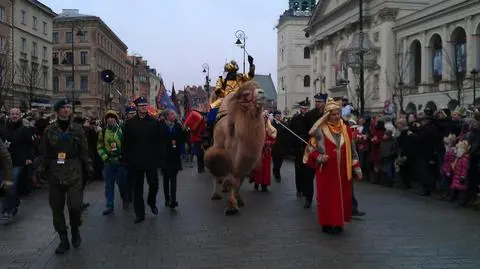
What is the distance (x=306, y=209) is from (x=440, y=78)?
47.3 m

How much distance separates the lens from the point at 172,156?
37.8ft

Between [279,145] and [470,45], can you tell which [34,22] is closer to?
[470,45]

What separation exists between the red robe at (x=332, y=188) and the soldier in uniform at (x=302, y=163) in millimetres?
2258

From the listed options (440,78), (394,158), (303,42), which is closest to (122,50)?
(303,42)

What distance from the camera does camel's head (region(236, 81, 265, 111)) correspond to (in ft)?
34.2

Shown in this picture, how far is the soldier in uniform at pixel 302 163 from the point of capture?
11.4m

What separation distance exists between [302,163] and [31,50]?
189 feet

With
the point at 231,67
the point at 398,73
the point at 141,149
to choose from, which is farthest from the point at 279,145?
the point at 398,73

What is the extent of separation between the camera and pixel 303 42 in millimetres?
112375

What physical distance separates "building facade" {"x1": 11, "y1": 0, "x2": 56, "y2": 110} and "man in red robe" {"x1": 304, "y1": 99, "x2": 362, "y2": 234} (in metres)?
46.2

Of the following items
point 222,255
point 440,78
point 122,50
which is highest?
point 122,50

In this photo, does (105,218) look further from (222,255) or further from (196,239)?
(222,255)

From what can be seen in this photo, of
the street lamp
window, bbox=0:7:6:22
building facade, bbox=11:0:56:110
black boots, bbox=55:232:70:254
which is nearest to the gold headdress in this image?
black boots, bbox=55:232:70:254

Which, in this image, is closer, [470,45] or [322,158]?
[322,158]
